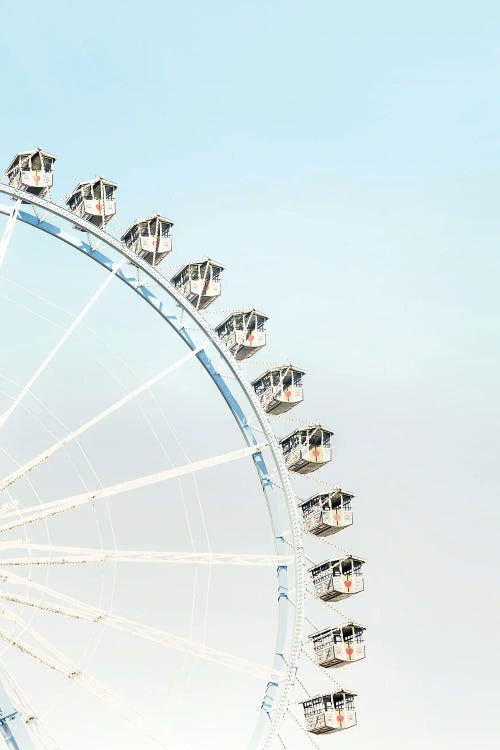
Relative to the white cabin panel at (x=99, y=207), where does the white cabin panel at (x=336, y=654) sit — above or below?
below

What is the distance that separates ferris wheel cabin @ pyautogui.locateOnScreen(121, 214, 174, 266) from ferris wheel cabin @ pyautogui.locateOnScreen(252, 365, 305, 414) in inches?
206

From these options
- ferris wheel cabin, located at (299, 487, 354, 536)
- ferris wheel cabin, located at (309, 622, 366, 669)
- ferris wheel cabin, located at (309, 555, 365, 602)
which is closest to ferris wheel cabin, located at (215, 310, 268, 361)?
ferris wheel cabin, located at (299, 487, 354, 536)

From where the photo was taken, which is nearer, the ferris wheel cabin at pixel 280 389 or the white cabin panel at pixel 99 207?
the white cabin panel at pixel 99 207

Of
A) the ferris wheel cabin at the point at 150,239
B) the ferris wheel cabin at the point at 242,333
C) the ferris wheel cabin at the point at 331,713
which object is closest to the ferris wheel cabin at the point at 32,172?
the ferris wheel cabin at the point at 150,239

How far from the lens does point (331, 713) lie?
123 ft

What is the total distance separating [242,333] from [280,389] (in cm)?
219

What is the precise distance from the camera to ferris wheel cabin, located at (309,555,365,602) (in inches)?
1507

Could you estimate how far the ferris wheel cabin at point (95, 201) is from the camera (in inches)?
1439

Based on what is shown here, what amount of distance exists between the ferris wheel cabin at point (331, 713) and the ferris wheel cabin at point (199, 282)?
41.1 feet

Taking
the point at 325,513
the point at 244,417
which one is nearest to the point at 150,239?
the point at 244,417

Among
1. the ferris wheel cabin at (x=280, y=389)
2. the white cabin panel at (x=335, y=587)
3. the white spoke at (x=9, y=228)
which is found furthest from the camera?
the ferris wheel cabin at (x=280, y=389)

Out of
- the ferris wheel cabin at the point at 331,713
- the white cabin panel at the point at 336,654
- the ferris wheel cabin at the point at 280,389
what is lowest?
the ferris wheel cabin at the point at 331,713

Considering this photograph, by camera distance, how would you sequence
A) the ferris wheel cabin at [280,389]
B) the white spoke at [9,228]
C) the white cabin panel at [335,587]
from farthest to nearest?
1. the ferris wheel cabin at [280,389]
2. the white cabin panel at [335,587]
3. the white spoke at [9,228]

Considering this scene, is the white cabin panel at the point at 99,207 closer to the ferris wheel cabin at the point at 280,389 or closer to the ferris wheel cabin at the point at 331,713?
the ferris wheel cabin at the point at 280,389
